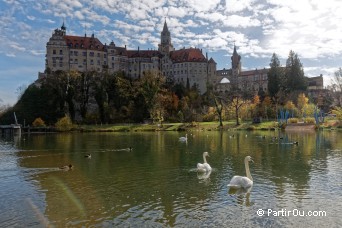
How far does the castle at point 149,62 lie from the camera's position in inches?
5517

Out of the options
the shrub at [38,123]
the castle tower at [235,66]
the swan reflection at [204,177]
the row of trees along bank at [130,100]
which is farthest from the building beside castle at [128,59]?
the swan reflection at [204,177]

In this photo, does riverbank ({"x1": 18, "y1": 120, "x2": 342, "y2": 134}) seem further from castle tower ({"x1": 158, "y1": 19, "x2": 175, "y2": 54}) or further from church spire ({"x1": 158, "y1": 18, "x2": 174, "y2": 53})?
church spire ({"x1": 158, "y1": 18, "x2": 174, "y2": 53})

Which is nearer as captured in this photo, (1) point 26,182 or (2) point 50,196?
(2) point 50,196

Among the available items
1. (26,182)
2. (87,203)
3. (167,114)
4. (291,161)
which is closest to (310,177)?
(291,161)

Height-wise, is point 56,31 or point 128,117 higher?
point 56,31

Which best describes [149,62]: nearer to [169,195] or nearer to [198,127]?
[198,127]

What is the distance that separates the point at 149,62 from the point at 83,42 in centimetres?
3071

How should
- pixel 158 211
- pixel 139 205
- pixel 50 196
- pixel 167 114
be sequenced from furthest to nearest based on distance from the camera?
pixel 167 114
pixel 50 196
pixel 139 205
pixel 158 211

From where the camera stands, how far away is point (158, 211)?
15836mm

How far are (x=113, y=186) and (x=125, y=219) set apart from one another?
6.64 metres

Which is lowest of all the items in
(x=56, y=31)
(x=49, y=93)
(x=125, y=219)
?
(x=125, y=219)

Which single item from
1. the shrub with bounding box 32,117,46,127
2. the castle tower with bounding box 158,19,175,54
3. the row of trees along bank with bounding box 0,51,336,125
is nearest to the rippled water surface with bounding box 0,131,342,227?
the row of trees along bank with bounding box 0,51,336,125

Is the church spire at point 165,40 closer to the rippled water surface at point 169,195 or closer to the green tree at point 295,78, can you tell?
the green tree at point 295,78

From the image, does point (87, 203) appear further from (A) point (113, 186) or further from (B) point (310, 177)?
(B) point (310, 177)
